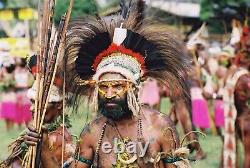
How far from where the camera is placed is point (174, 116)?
14.3 metres

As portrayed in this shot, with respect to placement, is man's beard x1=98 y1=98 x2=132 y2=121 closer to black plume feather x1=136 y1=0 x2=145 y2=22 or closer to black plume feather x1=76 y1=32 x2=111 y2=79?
black plume feather x1=76 y1=32 x2=111 y2=79

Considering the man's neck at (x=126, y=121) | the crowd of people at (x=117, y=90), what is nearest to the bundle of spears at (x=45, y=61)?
the crowd of people at (x=117, y=90)

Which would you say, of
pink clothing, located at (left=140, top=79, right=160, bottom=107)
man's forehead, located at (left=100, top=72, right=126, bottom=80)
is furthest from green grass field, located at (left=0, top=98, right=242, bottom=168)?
man's forehead, located at (left=100, top=72, right=126, bottom=80)

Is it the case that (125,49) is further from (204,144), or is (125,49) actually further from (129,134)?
(204,144)

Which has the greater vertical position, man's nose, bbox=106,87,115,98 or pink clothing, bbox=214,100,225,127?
pink clothing, bbox=214,100,225,127

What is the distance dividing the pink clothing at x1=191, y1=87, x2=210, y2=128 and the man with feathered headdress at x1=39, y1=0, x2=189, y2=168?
8.83 metres

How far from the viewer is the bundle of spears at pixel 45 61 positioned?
5.47 m

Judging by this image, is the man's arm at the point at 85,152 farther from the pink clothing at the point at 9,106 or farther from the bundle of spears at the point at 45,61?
the pink clothing at the point at 9,106

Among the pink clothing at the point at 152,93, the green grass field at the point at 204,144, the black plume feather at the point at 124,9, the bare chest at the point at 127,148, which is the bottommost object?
the bare chest at the point at 127,148

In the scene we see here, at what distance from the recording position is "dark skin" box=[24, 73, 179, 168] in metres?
5.64

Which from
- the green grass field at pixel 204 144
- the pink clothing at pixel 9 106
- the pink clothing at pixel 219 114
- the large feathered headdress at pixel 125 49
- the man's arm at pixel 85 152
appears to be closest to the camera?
the man's arm at pixel 85 152

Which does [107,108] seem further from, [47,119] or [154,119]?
[47,119]

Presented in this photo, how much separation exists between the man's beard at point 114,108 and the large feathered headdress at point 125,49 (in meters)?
0.27

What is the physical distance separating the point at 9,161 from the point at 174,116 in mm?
7805
